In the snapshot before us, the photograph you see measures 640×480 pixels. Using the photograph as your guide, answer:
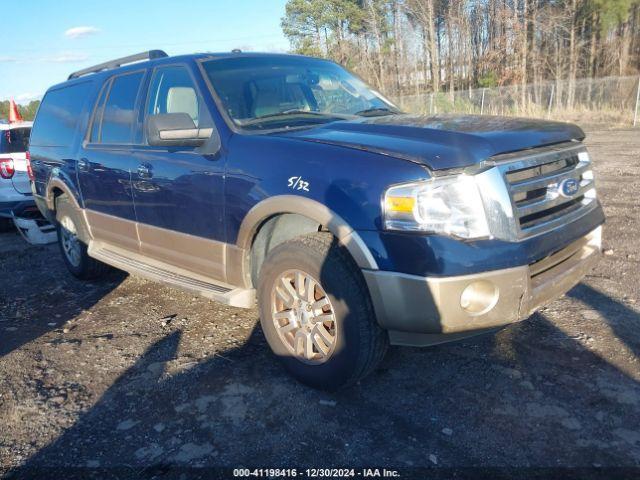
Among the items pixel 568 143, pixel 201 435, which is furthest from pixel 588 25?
pixel 201 435

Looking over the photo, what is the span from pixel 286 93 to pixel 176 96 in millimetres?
851

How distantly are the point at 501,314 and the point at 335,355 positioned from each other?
93 centimetres

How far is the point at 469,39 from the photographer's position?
36031 mm

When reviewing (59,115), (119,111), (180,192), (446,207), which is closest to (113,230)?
(119,111)

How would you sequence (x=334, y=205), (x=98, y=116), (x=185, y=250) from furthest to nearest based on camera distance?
(x=98, y=116) < (x=185, y=250) < (x=334, y=205)

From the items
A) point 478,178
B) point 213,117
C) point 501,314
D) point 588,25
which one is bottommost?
point 501,314

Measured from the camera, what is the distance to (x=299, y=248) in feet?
9.66

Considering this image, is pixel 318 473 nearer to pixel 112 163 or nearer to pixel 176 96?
pixel 176 96

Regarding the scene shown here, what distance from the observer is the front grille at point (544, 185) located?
8.79 feet

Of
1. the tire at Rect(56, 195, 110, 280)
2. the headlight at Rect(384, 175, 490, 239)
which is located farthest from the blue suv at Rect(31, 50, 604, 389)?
the tire at Rect(56, 195, 110, 280)

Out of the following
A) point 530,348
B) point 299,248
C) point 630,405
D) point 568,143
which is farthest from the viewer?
point 530,348

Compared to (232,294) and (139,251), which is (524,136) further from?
(139,251)

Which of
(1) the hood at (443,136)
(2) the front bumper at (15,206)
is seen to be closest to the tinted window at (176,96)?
(1) the hood at (443,136)

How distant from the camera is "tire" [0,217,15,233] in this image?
844cm
